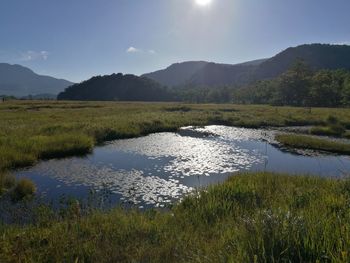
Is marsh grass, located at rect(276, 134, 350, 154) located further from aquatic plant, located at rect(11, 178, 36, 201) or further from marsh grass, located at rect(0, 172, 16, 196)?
marsh grass, located at rect(0, 172, 16, 196)

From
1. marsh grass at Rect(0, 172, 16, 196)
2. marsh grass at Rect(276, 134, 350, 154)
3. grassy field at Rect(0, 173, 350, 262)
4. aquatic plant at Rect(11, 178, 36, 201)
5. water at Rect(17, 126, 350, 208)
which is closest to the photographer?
grassy field at Rect(0, 173, 350, 262)

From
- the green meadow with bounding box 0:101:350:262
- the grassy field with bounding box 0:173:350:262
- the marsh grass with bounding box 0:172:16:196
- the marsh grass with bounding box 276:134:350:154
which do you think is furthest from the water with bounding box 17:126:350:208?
the grassy field with bounding box 0:173:350:262

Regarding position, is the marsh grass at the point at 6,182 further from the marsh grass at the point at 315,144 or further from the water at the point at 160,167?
the marsh grass at the point at 315,144

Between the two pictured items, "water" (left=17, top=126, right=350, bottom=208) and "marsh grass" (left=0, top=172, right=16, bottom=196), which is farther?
"water" (left=17, top=126, right=350, bottom=208)

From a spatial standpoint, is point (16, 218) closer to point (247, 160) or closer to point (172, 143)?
point (247, 160)

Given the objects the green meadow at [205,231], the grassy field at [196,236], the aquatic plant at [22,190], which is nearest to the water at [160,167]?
the aquatic plant at [22,190]

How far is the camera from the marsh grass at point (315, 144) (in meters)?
33.4

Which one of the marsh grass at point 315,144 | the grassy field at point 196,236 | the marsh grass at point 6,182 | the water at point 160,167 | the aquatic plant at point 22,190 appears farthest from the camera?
the marsh grass at point 315,144

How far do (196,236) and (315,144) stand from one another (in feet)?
102

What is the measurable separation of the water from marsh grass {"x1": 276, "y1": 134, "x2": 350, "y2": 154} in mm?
1742

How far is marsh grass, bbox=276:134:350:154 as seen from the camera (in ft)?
110

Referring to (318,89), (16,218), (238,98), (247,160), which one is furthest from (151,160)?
(238,98)

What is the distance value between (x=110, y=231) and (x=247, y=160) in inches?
800

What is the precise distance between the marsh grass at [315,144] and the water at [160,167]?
1742 mm
